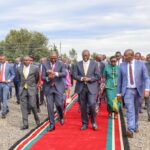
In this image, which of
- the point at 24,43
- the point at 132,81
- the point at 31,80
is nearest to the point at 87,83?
the point at 132,81

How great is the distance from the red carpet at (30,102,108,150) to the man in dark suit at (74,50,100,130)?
44 cm

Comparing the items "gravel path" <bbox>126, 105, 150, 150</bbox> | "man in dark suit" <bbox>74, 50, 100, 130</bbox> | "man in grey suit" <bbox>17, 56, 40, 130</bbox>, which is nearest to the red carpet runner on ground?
"gravel path" <bbox>126, 105, 150, 150</bbox>

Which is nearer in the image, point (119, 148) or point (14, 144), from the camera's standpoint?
point (119, 148)

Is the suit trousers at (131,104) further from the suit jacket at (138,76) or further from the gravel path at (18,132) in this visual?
the gravel path at (18,132)

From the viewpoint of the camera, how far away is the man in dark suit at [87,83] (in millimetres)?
10969

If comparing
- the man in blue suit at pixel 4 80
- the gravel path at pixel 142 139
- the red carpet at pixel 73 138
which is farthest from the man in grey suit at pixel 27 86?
the gravel path at pixel 142 139

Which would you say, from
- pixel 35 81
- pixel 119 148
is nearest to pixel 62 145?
pixel 119 148

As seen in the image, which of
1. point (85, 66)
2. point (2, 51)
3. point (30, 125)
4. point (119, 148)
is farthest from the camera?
point (2, 51)

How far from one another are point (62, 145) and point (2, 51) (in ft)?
255

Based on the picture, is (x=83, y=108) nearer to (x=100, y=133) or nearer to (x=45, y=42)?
(x=100, y=133)

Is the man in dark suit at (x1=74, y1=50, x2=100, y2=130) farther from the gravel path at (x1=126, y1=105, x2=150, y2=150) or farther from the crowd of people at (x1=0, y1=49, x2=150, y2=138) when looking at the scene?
the gravel path at (x1=126, y1=105, x2=150, y2=150)

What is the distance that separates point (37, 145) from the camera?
906cm

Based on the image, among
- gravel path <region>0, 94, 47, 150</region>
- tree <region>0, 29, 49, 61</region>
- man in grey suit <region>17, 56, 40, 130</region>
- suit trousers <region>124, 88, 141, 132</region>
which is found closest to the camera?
gravel path <region>0, 94, 47, 150</region>

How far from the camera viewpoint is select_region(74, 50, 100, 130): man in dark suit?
36.0ft
